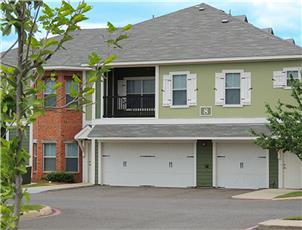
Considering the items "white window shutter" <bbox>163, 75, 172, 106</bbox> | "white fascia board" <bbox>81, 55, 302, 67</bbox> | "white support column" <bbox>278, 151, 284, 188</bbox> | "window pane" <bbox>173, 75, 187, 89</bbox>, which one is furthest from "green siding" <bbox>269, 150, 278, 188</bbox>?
"white window shutter" <bbox>163, 75, 172, 106</bbox>

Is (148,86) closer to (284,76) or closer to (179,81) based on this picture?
(179,81)

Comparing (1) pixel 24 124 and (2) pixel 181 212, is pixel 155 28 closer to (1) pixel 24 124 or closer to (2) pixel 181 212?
(2) pixel 181 212

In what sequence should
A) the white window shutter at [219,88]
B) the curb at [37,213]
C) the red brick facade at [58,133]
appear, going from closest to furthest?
the curb at [37,213], the white window shutter at [219,88], the red brick facade at [58,133]

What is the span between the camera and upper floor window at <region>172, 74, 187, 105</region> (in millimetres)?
29266

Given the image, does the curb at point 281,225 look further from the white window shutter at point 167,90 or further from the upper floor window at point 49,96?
the white window shutter at point 167,90

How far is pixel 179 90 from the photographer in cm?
2936

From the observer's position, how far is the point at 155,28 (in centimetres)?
3294

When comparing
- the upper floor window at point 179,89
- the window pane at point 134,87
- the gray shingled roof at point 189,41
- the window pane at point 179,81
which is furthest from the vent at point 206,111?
the window pane at point 134,87

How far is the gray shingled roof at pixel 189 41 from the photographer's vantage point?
93.3ft

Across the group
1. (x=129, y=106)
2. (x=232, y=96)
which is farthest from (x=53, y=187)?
(x=232, y=96)

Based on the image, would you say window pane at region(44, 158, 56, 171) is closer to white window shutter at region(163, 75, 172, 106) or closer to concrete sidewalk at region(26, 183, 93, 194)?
concrete sidewalk at region(26, 183, 93, 194)

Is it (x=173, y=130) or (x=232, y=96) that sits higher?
(x=232, y=96)

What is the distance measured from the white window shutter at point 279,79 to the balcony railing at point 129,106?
6.05m

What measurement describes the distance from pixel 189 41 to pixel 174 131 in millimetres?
4744
